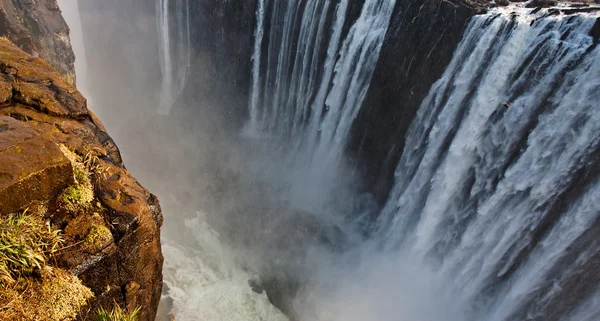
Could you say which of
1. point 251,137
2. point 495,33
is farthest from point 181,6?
point 495,33

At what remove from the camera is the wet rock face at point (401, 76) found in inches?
482

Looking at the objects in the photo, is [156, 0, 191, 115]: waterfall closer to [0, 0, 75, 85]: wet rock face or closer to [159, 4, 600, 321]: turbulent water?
[0, 0, 75, 85]: wet rock face

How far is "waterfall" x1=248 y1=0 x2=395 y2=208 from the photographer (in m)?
15.2

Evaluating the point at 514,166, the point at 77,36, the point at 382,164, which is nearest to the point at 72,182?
the point at 514,166

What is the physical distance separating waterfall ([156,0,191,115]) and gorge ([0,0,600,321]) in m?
1.13

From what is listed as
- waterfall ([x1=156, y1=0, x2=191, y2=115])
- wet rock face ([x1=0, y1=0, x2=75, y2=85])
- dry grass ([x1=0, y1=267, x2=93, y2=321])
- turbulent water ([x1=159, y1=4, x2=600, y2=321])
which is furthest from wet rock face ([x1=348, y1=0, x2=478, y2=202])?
waterfall ([x1=156, y1=0, x2=191, y2=115])

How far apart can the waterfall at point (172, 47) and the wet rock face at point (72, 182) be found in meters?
19.7

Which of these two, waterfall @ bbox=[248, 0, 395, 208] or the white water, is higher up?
waterfall @ bbox=[248, 0, 395, 208]

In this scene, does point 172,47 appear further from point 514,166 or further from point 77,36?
point 514,166

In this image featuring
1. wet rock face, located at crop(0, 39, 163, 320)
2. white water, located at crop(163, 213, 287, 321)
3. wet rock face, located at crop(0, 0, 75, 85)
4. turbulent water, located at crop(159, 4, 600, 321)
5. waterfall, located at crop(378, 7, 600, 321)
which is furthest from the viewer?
white water, located at crop(163, 213, 287, 321)

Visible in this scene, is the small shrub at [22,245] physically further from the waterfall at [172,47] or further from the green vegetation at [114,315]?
the waterfall at [172,47]

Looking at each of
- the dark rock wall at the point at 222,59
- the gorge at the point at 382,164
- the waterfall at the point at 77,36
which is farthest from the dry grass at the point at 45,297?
the waterfall at the point at 77,36

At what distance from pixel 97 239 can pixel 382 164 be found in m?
12.3

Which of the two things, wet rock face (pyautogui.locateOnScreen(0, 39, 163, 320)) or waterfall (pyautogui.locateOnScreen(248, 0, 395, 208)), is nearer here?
wet rock face (pyautogui.locateOnScreen(0, 39, 163, 320))
